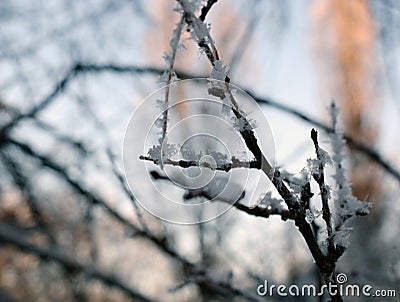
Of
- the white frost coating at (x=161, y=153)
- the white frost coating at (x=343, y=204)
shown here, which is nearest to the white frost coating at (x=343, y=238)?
the white frost coating at (x=343, y=204)

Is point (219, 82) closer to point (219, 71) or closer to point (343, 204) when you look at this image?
point (219, 71)

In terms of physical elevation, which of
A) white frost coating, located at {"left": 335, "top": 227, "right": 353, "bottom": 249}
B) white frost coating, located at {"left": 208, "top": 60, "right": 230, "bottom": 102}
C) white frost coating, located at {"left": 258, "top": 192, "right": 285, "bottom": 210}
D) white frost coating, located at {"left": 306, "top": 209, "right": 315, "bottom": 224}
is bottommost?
white frost coating, located at {"left": 335, "top": 227, "right": 353, "bottom": 249}

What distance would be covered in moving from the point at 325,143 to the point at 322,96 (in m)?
4.50

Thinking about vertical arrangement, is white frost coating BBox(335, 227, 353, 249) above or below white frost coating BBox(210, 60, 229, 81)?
below

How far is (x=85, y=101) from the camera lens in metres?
1.10

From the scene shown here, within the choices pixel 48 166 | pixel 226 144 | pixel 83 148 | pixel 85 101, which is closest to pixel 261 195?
pixel 226 144

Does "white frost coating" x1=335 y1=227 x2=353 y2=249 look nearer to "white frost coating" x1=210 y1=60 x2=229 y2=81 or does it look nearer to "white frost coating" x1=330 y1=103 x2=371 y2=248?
"white frost coating" x1=330 y1=103 x2=371 y2=248

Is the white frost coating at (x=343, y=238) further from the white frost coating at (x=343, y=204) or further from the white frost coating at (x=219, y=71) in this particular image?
the white frost coating at (x=219, y=71)

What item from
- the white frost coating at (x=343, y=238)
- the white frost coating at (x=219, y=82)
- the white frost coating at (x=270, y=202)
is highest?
the white frost coating at (x=219, y=82)

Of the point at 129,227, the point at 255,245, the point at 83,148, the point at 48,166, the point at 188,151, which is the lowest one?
the point at 188,151

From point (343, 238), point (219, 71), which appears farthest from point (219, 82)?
point (343, 238)

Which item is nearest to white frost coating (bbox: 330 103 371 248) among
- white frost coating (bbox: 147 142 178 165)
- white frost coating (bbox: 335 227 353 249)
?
white frost coating (bbox: 335 227 353 249)

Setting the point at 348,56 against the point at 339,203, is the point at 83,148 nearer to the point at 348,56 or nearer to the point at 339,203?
the point at 339,203

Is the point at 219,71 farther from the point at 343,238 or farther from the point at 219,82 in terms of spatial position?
the point at 343,238
